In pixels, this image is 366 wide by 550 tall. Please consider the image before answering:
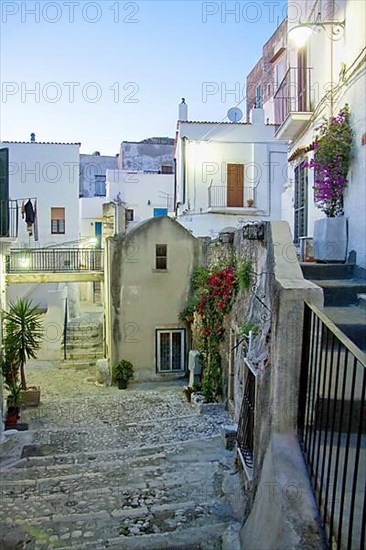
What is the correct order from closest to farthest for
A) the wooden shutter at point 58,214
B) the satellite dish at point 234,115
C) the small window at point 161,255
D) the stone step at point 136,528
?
the stone step at point 136,528
the small window at point 161,255
the satellite dish at point 234,115
the wooden shutter at point 58,214

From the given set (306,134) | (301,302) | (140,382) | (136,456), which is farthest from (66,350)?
(301,302)

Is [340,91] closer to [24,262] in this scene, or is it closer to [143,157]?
[24,262]

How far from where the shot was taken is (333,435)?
11.4ft

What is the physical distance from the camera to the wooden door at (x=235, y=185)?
71.1 feet

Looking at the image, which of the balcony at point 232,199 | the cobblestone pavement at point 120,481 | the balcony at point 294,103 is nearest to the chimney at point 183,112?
the balcony at point 232,199

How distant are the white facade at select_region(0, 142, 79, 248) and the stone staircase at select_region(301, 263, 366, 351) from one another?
2174cm

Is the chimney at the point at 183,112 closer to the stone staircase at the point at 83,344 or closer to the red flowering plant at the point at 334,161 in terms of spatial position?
the stone staircase at the point at 83,344

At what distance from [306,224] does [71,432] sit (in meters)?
7.03

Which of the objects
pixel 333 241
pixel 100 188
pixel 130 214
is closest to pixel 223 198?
pixel 130 214

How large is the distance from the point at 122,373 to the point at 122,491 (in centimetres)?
814

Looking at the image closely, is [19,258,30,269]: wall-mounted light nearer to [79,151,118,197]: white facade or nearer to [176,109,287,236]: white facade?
[176,109,287,236]: white facade

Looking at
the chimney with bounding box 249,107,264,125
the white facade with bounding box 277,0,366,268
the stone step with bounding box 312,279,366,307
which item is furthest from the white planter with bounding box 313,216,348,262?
the chimney with bounding box 249,107,264,125

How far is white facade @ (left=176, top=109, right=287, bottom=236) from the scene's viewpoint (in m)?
21.4

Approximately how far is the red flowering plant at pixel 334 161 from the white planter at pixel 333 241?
413 millimetres
